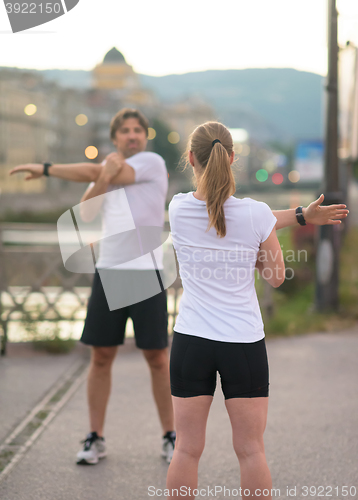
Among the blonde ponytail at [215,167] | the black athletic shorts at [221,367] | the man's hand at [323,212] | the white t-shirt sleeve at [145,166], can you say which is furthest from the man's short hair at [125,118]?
the black athletic shorts at [221,367]

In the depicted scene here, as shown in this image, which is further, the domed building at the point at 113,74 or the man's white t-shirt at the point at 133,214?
the domed building at the point at 113,74

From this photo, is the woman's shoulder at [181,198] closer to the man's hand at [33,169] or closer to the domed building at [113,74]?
the man's hand at [33,169]

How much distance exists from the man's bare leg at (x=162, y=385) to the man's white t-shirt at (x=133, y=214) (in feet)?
1.86

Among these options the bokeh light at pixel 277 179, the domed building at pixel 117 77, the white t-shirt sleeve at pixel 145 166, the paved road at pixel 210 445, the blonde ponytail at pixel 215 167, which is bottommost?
the bokeh light at pixel 277 179

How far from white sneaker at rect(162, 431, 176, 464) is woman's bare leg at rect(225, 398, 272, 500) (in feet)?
4.12

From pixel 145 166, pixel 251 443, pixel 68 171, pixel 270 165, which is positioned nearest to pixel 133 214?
pixel 145 166

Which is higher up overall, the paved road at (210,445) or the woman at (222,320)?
the woman at (222,320)

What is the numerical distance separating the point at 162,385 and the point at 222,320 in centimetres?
137

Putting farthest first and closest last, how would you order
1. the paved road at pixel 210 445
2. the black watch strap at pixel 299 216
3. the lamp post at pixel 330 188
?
the lamp post at pixel 330 188
the paved road at pixel 210 445
the black watch strap at pixel 299 216

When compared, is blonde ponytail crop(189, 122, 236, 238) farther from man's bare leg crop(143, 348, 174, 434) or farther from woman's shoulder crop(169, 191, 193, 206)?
man's bare leg crop(143, 348, 174, 434)

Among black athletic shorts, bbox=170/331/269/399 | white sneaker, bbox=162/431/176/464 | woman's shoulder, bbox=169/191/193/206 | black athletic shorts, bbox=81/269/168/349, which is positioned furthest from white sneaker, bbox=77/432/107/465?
woman's shoulder, bbox=169/191/193/206

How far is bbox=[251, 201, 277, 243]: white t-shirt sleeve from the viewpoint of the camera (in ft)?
6.88

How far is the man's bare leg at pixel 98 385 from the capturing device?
131 inches

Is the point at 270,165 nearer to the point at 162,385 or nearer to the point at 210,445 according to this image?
the point at 210,445
